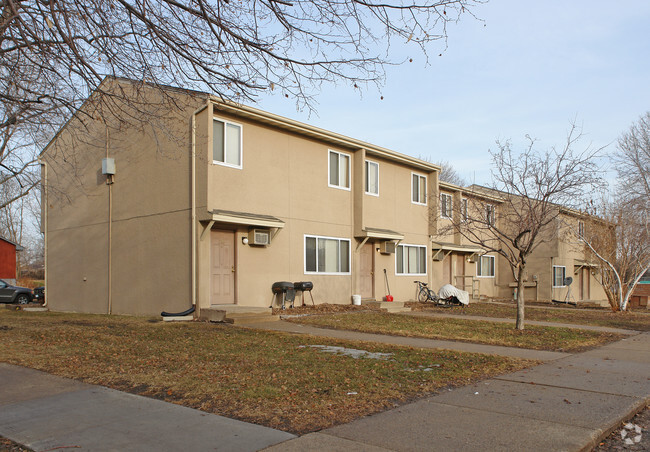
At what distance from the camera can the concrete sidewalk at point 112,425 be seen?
15.3 ft

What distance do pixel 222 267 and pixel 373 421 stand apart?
1096 cm

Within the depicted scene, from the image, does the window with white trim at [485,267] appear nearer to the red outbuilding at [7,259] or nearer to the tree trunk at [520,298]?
the tree trunk at [520,298]

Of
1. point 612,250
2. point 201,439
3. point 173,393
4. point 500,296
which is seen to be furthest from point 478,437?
point 500,296

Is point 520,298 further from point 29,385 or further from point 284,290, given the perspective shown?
point 29,385

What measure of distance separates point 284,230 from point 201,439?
12.6 m

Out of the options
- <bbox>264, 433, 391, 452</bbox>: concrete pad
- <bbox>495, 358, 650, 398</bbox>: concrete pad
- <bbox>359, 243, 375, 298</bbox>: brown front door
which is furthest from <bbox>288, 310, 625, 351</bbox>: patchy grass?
<bbox>264, 433, 391, 452</bbox>: concrete pad

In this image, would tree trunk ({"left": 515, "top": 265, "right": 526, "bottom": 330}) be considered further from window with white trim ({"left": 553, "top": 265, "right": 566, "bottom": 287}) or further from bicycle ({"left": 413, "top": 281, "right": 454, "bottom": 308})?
window with white trim ({"left": 553, "top": 265, "right": 566, "bottom": 287})

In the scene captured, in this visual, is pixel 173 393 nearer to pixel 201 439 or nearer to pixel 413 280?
pixel 201 439

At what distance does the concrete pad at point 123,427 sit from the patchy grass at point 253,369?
31 centimetres

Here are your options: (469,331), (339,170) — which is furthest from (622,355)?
(339,170)

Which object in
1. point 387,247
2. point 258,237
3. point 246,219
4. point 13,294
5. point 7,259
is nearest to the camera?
point 246,219

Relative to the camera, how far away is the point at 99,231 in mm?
18688

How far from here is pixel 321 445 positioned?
459 cm

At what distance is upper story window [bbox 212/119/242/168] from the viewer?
1530cm
